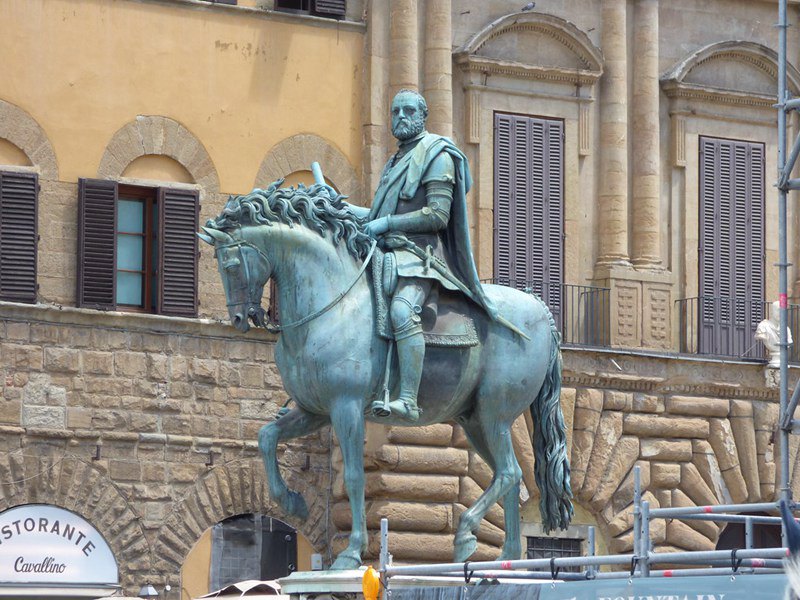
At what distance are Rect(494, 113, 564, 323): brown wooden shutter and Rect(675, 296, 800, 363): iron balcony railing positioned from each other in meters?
1.80

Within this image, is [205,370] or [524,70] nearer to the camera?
[205,370]

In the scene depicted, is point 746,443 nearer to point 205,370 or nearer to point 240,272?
point 205,370

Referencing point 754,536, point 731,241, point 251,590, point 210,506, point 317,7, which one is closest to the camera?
point 251,590

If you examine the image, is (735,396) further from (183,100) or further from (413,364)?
(413,364)

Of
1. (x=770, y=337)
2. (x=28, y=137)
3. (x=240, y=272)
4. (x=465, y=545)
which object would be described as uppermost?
(x=28, y=137)

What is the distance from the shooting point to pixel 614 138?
1171 inches

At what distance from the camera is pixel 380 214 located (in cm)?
1638

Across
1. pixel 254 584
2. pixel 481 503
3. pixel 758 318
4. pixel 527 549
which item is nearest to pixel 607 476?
pixel 527 549

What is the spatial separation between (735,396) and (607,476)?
7.07 ft

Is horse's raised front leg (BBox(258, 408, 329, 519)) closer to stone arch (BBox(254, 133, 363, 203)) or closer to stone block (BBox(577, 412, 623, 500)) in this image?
stone arch (BBox(254, 133, 363, 203))

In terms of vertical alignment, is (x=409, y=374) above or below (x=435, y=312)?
below

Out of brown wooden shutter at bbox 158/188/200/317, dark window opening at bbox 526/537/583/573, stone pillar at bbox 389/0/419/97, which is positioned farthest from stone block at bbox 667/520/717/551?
brown wooden shutter at bbox 158/188/200/317

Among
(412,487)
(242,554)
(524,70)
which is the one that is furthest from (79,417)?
(524,70)

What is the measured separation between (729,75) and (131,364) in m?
8.91
